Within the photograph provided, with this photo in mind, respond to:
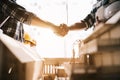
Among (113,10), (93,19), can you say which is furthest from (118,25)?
(93,19)

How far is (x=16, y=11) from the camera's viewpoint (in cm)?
167

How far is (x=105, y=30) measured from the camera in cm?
59

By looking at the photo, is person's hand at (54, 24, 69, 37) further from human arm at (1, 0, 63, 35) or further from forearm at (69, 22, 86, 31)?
human arm at (1, 0, 63, 35)

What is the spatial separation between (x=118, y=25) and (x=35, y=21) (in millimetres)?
1505

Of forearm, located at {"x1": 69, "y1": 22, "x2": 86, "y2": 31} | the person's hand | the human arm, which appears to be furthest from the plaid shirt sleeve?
forearm, located at {"x1": 69, "y1": 22, "x2": 86, "y2": 31}

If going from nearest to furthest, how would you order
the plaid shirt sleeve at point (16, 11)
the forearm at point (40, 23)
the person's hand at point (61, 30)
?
the plaid shirt sleeve at point (16, 11)
the forearm at point (40, 23)
the person's hand at point (61, 30)

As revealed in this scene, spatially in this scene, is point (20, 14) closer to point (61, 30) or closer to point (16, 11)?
point (16, 11)

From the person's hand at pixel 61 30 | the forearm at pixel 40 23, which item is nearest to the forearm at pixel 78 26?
the person's hand at pixel 61 30

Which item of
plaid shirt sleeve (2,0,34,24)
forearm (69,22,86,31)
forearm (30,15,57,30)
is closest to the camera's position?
plaid shirt sleeve (2,0,34,24)

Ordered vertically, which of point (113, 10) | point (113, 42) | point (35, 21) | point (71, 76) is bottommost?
point (71, 76)

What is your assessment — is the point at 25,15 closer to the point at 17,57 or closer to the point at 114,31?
the point at 17,57

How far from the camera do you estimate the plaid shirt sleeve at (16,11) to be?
1580 millimetres

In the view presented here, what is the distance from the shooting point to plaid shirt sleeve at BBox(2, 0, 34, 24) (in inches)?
62.2

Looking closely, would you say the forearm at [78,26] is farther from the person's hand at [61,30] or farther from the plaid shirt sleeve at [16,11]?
the plaid shirt sleeve at [16,11]
